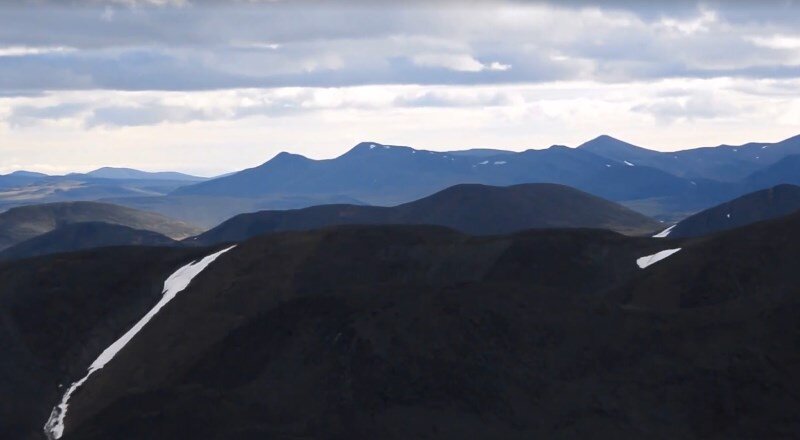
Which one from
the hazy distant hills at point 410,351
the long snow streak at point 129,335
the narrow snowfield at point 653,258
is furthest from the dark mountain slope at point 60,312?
the narrow snowfield at point 653,258

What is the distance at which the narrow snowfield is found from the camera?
106812mm

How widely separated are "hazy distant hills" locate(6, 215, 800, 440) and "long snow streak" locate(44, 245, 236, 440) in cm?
103

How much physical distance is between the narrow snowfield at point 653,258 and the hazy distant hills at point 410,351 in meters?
A: 3.70

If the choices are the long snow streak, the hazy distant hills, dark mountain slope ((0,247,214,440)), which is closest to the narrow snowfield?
the hazy distant hills

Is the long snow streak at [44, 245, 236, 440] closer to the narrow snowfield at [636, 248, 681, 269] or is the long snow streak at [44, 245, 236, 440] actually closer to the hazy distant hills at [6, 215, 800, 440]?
the hazy distant hills at [6, 215, 800, 440]

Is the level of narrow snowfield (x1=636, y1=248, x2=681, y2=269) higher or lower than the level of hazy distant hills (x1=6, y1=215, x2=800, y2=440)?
higher

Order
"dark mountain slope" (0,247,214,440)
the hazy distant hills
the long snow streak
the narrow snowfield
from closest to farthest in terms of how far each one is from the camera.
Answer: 1. the hazy distant hills
2. the long snow streak
3. "dark mountain slope" (0,247,214,440)
4. the narrow snowfield

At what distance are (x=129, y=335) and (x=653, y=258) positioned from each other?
54480 mm

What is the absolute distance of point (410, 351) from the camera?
73.1 m

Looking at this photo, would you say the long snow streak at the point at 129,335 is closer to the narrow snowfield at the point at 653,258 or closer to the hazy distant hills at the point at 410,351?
the hazy distant hills at the point at 410,351

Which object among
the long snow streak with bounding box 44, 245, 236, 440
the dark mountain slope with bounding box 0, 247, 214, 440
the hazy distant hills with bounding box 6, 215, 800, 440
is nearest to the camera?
the hazy distant hills with bounding box 6, 215, 800, 440

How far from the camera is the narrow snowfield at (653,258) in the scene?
107 m

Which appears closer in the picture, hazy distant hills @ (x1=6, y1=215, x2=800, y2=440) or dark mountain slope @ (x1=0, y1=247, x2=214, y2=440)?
hazy distant hills @ (x1=6, y1=215, x2=800, y2=440)

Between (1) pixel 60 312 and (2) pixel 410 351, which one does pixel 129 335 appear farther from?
(2) pixel 410 351
